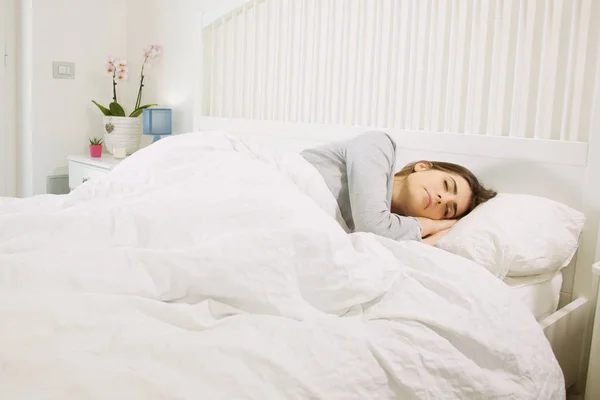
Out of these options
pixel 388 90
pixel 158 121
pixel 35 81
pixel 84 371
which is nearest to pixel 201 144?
pixel 388 90

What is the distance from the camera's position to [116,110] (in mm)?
3355

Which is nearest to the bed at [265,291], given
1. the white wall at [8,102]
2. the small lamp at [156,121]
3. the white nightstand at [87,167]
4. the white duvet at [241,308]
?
the white duvet at [241,308]

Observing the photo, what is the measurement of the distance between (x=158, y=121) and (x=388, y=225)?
6.10 feet

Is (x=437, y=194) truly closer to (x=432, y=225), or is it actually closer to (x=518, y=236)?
(x=432, y=225)

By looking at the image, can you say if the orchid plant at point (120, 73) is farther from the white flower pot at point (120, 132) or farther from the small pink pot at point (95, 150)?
the small pink pot at point (95, 150)

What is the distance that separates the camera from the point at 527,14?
1.86m

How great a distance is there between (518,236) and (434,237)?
22cm

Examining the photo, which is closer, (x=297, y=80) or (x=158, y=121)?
(x=297, y=80)

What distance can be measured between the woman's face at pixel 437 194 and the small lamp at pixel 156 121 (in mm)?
1708

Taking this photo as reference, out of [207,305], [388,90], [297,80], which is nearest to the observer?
[207,305]

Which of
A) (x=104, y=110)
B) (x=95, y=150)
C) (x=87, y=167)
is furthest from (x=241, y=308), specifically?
(x=104, y=110)

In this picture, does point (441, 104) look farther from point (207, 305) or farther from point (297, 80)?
point (207, 305)

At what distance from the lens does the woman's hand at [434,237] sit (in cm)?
170

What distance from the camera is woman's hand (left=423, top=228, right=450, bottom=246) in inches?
66.9
